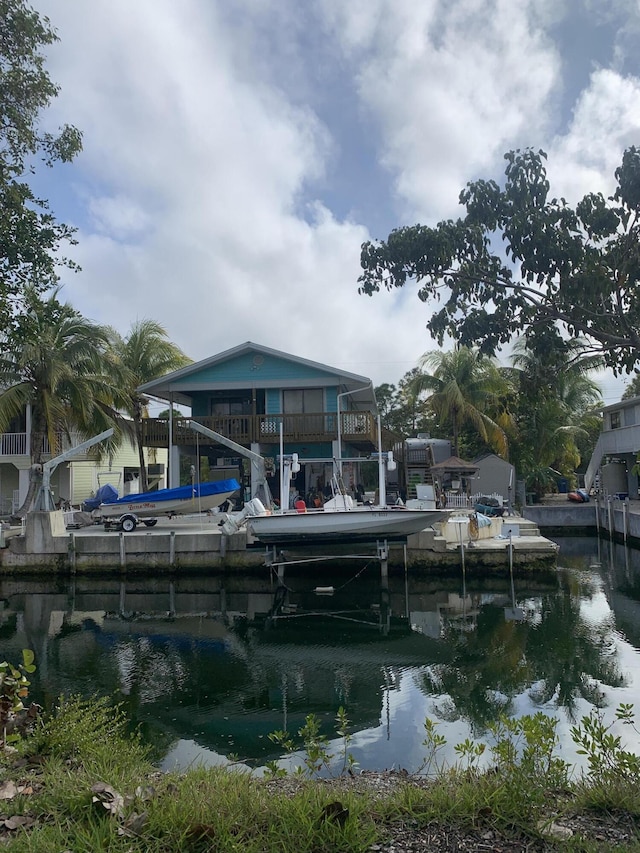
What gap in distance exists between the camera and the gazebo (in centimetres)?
2952

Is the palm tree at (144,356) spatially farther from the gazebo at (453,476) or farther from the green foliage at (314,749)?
the green foliage at (314,749)

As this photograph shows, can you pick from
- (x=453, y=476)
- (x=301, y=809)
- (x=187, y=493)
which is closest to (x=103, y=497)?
(x=187, y=493)

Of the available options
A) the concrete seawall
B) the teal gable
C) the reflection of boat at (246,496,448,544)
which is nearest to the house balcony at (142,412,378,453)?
the teal gable

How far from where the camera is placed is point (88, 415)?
26.0m

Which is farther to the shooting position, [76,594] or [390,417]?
[390,417]

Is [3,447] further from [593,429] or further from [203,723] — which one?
[593,429]

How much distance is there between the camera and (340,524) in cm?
1766

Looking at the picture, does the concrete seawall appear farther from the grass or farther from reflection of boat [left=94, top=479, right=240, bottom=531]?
the grass

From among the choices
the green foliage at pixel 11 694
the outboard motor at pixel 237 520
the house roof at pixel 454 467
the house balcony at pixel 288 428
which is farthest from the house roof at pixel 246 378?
the green foliage at pixel 11 694

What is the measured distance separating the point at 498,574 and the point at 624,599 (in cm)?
347

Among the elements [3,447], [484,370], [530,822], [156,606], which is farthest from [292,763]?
[484,370]

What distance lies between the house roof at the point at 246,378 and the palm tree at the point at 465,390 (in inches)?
333

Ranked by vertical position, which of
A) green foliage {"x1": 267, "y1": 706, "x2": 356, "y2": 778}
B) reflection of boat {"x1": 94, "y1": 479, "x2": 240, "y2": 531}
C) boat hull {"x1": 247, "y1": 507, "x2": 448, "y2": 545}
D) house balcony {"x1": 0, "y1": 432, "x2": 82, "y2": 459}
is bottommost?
green foliage {"x1": 267, "y1": 706, "x2": 356, "y2": 778}

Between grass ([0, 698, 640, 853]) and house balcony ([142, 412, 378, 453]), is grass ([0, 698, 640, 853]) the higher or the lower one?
the lower one
